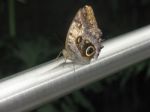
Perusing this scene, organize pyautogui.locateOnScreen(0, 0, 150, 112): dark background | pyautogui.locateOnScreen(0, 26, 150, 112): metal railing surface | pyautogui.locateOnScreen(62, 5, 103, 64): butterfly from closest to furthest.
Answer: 1. pyautogui.locateOnScreen(0, 26, 150, 112): metal railing surface
2. pyautogui.locateOnScreen(62, 5, 103, 64): butterfly
3. pyautogui.locateOnScreen(0, 0, 150, 112): dark background

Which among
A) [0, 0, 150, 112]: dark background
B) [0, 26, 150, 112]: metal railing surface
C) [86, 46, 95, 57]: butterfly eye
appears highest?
[0, 0, 150, 112]: dark background

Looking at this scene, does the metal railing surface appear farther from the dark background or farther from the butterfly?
the dark background

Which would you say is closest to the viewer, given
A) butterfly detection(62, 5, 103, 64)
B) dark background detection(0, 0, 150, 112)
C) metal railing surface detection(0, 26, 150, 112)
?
metal railing surface detection(0, 26, 150, 112)

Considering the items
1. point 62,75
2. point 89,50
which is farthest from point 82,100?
point 62,75

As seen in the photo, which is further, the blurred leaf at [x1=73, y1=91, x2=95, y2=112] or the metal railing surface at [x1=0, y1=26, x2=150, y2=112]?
the blurred leaf at [x1=73, y1=91, x2=95, y2=112]

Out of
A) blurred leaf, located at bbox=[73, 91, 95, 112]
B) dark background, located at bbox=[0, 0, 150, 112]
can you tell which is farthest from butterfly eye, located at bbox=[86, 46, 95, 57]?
blurred leaf, located at bbox=[73, 91, 95, 112]

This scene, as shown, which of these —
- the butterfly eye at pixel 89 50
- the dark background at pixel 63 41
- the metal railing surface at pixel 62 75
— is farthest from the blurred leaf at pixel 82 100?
the metal railing surface at pixel 62 75

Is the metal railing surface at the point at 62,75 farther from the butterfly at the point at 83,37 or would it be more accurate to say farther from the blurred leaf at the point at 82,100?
the blurred leaf at the point at 82,100
